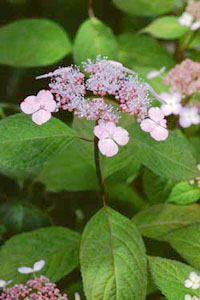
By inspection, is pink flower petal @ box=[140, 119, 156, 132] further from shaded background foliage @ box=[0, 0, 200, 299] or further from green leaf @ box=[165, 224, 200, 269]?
green leaf @ box=[165, 224, 200, 269]

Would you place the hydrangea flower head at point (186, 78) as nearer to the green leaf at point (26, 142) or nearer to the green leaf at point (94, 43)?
the green leaf at point (94, 43)

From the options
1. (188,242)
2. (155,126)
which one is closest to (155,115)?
(155,126)

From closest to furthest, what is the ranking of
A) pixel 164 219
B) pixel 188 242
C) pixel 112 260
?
pixel 112 260
pixel 188 242
pixel 164 219

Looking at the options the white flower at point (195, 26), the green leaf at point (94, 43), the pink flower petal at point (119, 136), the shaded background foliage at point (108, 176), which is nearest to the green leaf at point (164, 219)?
the shaded background foliage at point (108, 176)

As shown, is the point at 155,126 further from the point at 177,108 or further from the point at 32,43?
the point at 32,43

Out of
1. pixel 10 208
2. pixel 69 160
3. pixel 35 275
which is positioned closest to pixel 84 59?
pixel 69 160

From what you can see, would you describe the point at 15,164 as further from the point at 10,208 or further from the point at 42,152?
the point at 10,208
